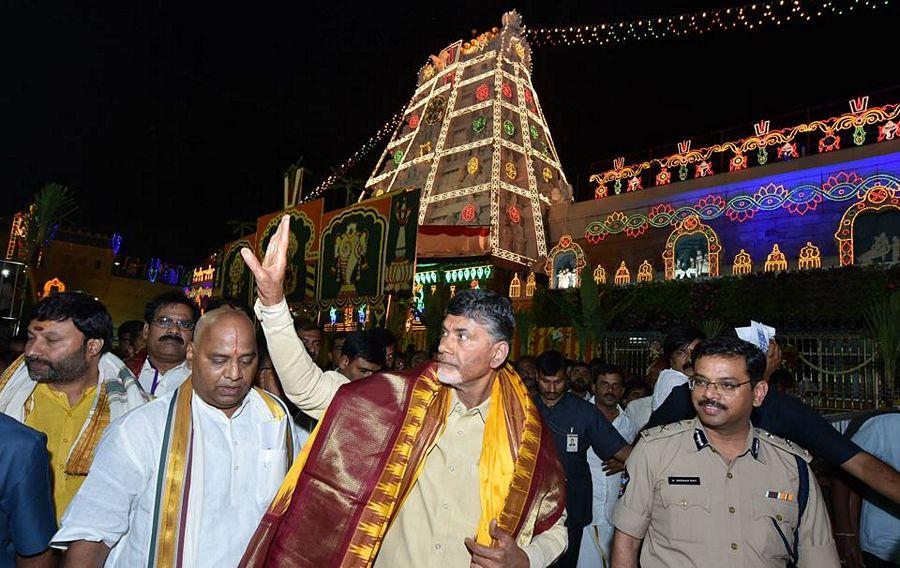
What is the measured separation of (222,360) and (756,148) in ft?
81.2

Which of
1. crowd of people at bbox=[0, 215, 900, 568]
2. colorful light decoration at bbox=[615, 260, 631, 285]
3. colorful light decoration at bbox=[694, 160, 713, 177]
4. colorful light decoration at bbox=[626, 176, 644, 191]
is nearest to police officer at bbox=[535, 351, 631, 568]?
crowd of people at bbox=[0, 215, 900, 568]

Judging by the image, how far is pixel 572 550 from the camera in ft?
18.0

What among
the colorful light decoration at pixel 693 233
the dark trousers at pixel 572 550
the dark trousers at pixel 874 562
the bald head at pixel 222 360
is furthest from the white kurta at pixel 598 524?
the colorful light decoration at pixel 693 233

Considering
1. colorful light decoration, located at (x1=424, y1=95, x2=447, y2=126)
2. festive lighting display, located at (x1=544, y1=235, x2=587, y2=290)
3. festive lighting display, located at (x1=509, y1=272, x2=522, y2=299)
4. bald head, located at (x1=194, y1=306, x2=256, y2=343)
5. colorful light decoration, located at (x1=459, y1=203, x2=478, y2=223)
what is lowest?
bald head, located at (x1=194, y1=306, x2=256, y2=343)

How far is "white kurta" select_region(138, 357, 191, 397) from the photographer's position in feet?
14.2

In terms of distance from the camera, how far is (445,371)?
2.96 m

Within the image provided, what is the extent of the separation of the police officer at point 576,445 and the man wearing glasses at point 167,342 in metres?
3.05

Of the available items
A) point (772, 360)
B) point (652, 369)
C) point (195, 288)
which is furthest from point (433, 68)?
point (772, 360)

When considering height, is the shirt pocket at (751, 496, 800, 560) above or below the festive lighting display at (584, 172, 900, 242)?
below

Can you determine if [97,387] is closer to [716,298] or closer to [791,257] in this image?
[716,298]

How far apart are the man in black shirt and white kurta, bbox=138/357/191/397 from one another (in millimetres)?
3341

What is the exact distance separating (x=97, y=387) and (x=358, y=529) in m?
1.77

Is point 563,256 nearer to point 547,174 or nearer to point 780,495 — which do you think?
point 547,174

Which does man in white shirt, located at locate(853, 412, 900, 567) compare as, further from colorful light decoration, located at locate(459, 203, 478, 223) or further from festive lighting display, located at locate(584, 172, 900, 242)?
colorful light decoration, located at locate(459, 203, 478, 223)
